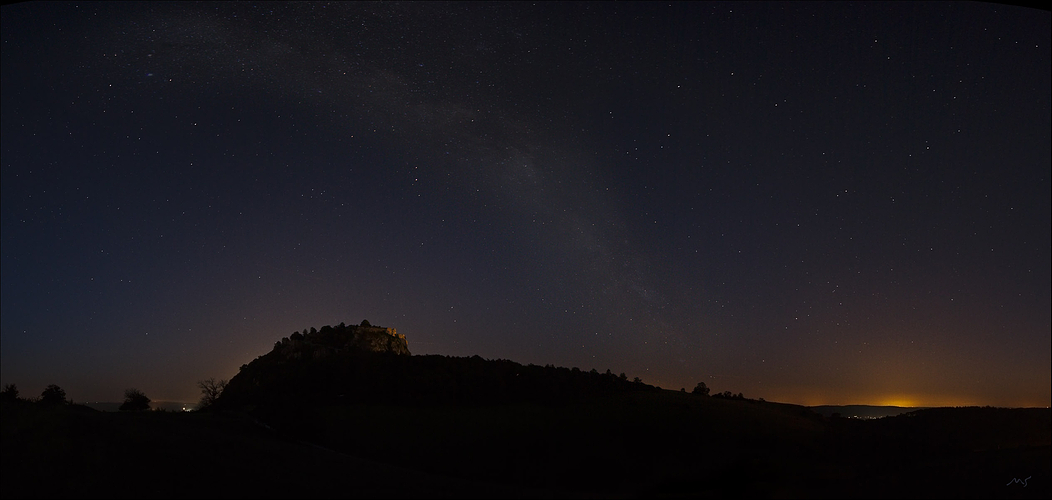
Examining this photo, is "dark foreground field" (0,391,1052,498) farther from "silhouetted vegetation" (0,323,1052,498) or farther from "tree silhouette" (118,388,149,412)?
"tree silhouette" (118,388,149,412)

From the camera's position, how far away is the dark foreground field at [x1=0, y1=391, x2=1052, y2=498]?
15.0 m

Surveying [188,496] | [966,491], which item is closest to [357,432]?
[188,496]

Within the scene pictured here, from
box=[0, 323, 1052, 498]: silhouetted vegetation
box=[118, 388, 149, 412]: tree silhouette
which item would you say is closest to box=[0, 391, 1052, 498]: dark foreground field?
box=[0, 323, 1052, 498]: silhouetted vegetation

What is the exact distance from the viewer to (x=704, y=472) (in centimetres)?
2161

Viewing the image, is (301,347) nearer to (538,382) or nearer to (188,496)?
(538,382)

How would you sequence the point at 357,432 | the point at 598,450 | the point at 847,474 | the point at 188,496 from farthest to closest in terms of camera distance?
1. the point at 357,432
2. the point at 598,450
3. the point at 847,474
4. the point at 188,496

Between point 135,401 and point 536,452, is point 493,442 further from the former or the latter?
point 135,401

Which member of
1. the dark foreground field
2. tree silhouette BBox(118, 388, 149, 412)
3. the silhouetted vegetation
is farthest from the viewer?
tree silhouette BBox(118, 388, 149, 412)

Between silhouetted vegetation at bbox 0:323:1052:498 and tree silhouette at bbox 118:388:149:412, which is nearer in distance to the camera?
silhouetted vegetation at bbox 0:323:1052:498

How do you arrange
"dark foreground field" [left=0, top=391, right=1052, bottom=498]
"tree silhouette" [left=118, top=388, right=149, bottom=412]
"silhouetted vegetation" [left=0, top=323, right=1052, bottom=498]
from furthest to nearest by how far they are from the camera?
"tree silhouette" [left=118, top=388, right=149, bottom=412], "silhouetted vegetation" [left=0, top=323, right=1052, bottom=498], "dark foreground field" [left=0, top=391, right=1052, bottom=498]

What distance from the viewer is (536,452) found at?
27.4 meters

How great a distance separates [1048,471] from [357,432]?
31.1 m

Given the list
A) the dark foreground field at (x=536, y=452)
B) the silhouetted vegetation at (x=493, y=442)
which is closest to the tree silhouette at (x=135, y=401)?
the silhouetted vegetation at (x=493, y=442)

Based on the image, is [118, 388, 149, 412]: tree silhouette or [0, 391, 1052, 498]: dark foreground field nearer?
[0, 391, 1052, 498]: dark foreground field
